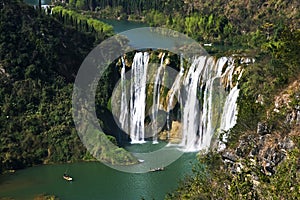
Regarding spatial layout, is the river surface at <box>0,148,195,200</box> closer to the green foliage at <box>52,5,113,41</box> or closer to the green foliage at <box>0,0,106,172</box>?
the green foliage at <box>0,0,106,172</box>

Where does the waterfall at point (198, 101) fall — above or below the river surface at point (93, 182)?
above

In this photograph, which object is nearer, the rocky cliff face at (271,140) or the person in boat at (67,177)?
the rocky cliff face at (271,140)

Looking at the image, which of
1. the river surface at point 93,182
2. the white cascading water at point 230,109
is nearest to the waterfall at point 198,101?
the white cascading water at point 230,109

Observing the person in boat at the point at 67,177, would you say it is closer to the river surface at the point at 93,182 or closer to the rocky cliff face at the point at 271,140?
the river surface at the point at 93,182

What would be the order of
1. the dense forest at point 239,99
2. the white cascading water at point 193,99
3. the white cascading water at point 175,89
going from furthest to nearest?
1. the white cascading water at point 175,89
2. the white cascading water at point 193,99
3. the dense forest at point 239,99

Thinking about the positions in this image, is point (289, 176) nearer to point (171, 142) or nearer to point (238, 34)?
point (171, 142)

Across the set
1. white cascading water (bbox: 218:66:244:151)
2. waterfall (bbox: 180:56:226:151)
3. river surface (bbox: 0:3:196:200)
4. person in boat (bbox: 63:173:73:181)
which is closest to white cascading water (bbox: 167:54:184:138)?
waterfall (bbox: 180:56:226:151)

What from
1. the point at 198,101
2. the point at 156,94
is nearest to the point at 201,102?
the point at 198,101
